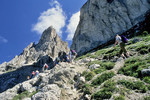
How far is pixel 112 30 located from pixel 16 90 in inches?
1677

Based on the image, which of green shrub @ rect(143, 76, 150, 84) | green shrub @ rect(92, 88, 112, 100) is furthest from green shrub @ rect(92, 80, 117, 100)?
green shrub @ rect(143, 76, 150, 84)

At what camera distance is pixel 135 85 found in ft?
17.8

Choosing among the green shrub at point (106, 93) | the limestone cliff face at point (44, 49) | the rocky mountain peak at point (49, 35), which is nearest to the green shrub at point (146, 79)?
the green shrub at point (106, 93)

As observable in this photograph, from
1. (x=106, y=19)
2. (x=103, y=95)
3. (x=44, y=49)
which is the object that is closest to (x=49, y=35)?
(x=44, y=49)

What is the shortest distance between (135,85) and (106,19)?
49.1 meters

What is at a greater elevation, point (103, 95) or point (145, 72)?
point (103, 95)

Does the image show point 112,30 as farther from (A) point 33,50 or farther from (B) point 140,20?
(A) point 33,50

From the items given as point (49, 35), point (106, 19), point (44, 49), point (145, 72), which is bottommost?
point (145, 72)

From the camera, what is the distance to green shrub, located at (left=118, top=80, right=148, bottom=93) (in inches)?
199

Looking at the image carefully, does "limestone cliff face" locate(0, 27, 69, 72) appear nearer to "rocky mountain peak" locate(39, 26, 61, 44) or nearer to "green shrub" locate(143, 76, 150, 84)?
"rocky mountain peak" locate(39, 26, 61, 44)

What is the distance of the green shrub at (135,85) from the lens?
5.05 meters

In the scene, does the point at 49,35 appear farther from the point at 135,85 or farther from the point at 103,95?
the point at 135,85

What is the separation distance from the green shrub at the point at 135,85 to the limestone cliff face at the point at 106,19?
42143mm

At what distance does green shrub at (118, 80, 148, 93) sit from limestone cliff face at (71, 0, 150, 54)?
138 ft
